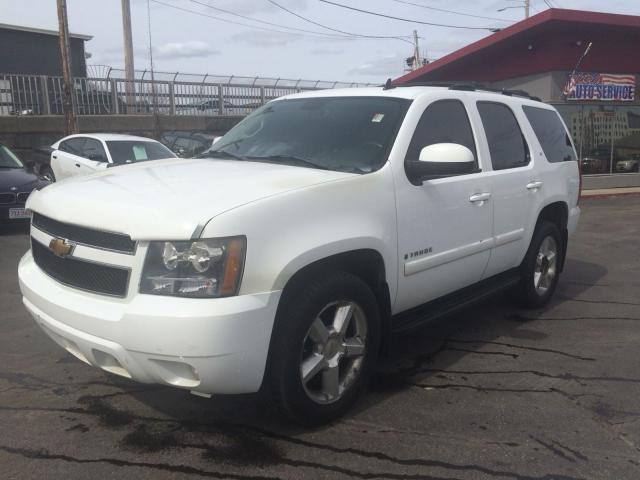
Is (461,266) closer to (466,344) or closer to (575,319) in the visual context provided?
(466,344)

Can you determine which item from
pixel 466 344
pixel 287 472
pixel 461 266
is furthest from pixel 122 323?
pixel 466 344

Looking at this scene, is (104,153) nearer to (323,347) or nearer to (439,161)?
(439,161)

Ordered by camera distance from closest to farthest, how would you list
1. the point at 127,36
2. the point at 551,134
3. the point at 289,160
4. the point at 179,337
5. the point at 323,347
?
the point at 179,337, the point at 323,347, the point at 289,160, the point at 551,134, the point at 127,36

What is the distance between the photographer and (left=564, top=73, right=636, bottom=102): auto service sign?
14977 mm

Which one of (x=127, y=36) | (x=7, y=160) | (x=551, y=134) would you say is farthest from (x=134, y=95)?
(x=551, y=134)

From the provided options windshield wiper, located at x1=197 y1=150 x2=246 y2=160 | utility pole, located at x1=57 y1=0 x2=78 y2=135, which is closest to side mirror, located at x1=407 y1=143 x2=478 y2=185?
windshield wiper, located at x1=197 y1=150 x2=246 y2=160

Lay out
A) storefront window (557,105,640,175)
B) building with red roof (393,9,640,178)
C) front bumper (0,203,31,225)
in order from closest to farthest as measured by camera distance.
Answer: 1. front bumper (0,203,31,225)
2. building with red roof (393,9,640,178)
3. storefront window (557,105,640,175)

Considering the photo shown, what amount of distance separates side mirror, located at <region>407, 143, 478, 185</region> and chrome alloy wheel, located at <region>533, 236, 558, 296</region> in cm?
208

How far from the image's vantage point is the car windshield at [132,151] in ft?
40.0

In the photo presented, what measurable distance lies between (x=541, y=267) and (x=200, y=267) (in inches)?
150

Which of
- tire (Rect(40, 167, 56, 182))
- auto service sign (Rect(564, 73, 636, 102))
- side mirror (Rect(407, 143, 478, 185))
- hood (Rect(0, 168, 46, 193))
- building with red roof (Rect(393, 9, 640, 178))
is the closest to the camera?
side mirror (Rect(407, 143, 478, 185))

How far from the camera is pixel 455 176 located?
418 centimetres

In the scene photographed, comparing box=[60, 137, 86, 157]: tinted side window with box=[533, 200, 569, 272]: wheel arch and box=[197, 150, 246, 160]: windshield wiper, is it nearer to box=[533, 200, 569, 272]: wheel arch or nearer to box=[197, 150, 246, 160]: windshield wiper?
box=[197, 150, 246, 160]: windshield wiper

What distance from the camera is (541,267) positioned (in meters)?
5.59
